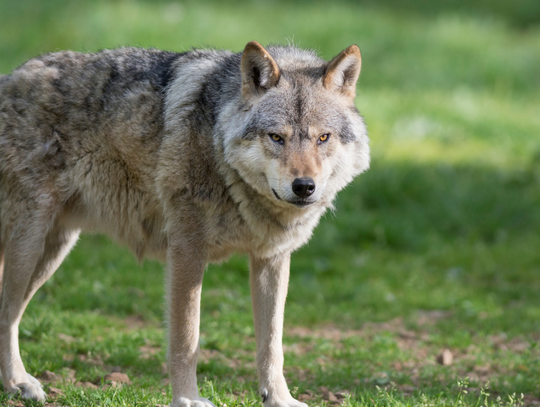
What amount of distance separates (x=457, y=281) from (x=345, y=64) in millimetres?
4722

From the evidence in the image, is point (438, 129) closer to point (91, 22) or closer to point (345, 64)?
point (91, 22)

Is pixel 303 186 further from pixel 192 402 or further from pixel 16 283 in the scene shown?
pixel 16 283

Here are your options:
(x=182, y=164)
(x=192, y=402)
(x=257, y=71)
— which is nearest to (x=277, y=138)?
(x=257, y=71)

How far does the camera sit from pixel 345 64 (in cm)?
442

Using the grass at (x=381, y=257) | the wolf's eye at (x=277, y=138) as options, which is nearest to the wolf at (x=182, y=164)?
the wolf's eye at (x=277, y=138)

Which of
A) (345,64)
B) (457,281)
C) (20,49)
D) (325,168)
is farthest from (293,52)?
(20,49)

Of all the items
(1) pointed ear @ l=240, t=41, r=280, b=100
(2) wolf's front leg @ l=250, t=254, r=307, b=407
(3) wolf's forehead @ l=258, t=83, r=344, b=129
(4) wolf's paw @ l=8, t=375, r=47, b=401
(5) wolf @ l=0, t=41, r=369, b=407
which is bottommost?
(4) wolf's paw @ l=8, t=375, r=47, b=401

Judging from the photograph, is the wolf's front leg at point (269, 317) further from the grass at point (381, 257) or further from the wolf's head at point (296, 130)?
the wolf's head at point (296, 130)

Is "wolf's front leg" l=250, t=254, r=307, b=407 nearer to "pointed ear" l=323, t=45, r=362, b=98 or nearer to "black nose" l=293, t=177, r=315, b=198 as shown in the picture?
"black nose" l=293, t=177, r=315, b=198

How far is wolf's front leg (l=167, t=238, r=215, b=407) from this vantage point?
4332 mm

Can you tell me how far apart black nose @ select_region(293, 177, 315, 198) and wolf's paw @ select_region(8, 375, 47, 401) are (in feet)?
6.96

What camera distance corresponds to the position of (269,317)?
4637 mm

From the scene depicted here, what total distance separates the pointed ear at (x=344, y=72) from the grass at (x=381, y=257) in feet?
3.24

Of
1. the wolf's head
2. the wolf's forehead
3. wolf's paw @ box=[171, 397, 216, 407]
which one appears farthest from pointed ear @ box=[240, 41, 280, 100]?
wolf's paw @ box=[171, 397, 216, 407]
